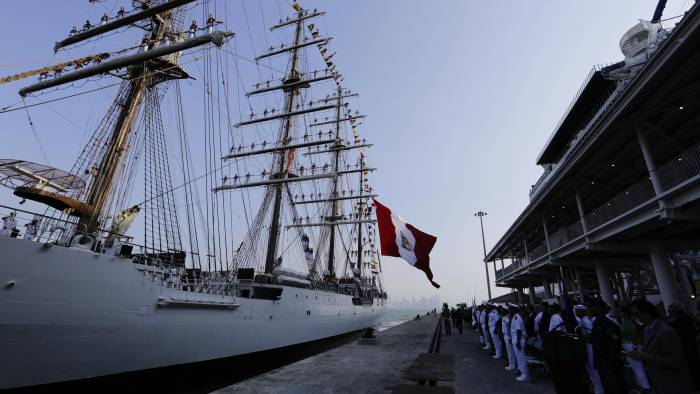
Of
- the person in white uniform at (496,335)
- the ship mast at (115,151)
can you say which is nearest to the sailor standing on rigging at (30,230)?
the ship mast at (115,151)

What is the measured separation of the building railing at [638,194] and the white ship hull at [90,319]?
1445cm

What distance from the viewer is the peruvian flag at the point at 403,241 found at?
33.8 ft

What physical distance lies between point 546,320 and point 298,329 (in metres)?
14.3

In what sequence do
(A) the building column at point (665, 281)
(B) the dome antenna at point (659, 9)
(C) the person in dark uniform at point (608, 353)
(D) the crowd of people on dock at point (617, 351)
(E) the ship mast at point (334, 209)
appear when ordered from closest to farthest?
(D) the crowd of people on dock at point (617, 351) < (C) the person in dark uniform at point (608, 353) < (A) the building column at point (665, 281) < (B) the dome antenna at point (659, 9) < (E) the ship mast at point (334, 209)

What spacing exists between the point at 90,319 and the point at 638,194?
53.3ft

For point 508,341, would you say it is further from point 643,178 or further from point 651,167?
point 643,178

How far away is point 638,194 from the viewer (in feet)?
33.4

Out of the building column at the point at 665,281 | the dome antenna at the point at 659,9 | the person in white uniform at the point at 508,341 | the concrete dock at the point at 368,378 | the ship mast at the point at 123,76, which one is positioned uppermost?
the dome antenna at the point at 659,9

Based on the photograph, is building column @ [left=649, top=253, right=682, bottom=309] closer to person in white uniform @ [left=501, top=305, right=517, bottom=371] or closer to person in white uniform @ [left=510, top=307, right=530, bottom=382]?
person in white uniform @ [left=501, top=305, right=517, bottom=371]

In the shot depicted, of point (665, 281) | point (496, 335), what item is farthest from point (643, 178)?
point (496, 335)

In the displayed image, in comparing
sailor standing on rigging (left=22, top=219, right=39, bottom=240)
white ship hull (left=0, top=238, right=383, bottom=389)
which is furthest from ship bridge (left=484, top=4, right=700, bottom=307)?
sailor standing on rigging (left=22, top=219, right=39, bottom=240)

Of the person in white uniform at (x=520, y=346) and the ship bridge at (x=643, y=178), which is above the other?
the ship bridge at (x=643, y=178)

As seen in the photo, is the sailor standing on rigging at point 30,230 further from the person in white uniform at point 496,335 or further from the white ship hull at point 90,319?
the person in white uniform at point 496,335

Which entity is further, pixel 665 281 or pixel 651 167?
pixel 665 281
